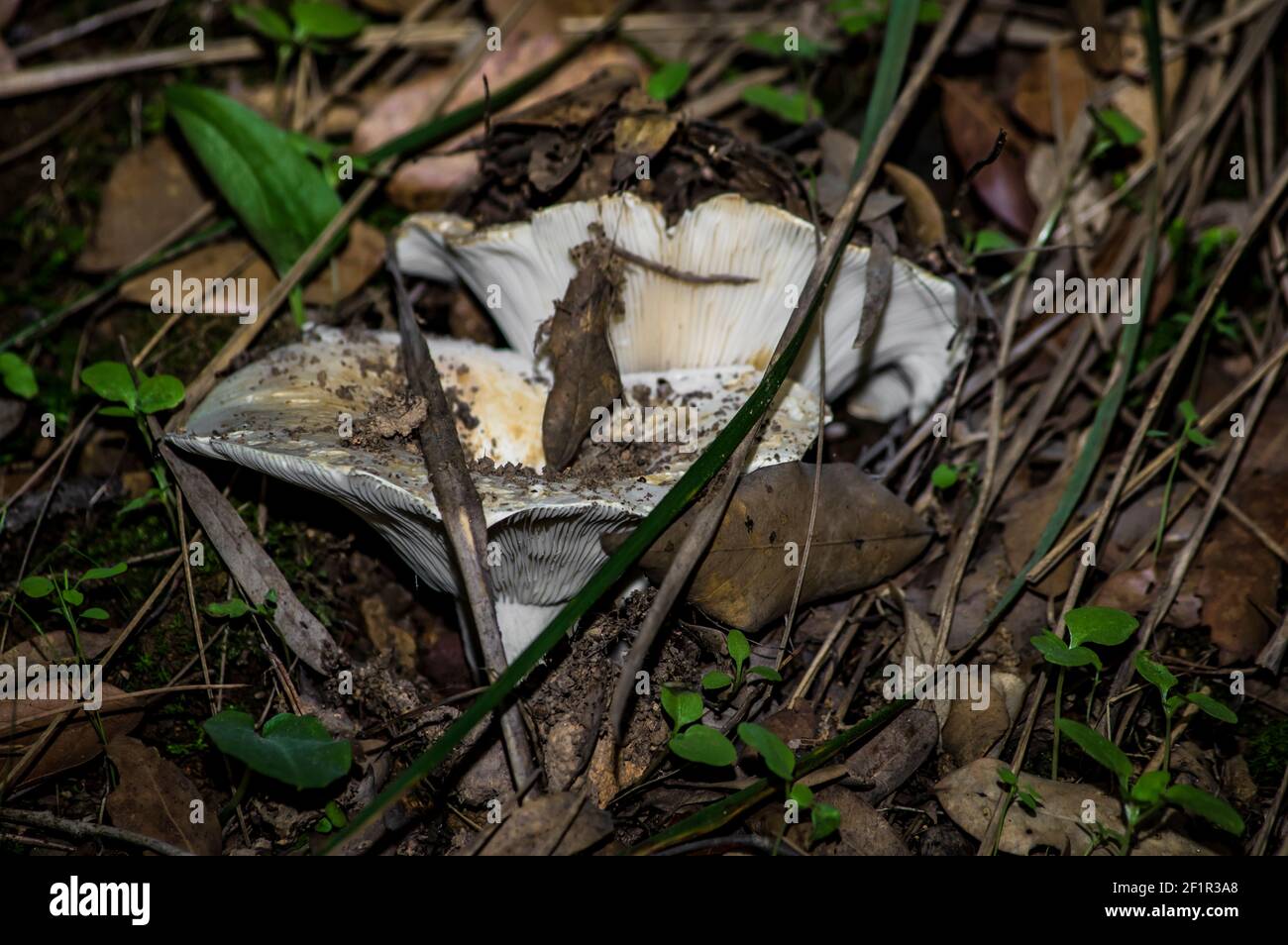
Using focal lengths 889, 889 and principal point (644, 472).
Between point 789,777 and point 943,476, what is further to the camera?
point 943,476

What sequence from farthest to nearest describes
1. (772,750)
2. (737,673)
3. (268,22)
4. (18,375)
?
(268,22)
(18,375)
(737,673)
(772,750)

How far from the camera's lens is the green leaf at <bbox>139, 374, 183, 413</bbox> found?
133 inches

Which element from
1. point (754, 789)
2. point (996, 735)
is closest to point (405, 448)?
point (754, 789)

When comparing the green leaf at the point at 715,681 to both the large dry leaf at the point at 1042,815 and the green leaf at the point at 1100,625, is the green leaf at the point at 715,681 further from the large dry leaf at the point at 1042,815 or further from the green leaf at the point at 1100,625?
the green leaf at the point at 1100,625

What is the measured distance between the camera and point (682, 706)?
283 cm

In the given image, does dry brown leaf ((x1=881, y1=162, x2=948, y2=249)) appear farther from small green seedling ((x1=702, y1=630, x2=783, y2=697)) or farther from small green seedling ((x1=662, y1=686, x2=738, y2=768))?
small green seedling ((x1=662, y1=686, x2=738, y2=768))

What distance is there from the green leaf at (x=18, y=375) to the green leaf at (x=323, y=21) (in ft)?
6.99

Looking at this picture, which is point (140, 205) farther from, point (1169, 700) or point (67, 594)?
point (1169, 700)

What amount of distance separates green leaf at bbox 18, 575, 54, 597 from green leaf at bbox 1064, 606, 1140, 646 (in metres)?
3.49

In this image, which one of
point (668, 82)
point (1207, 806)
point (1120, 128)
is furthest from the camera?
point (1120, 128)

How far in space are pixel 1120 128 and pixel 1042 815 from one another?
10.6 ft

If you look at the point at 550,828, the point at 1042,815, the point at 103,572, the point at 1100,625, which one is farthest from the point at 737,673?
the point at 103,572

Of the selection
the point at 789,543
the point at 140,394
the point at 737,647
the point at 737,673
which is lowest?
the point at 737,673

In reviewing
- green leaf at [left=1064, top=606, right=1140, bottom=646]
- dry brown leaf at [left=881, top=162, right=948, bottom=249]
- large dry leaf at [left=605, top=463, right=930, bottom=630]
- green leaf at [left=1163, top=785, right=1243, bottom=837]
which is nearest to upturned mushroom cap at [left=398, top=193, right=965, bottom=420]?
dry brown leaf at [left=881, top=162, right=948, bottom=249]
